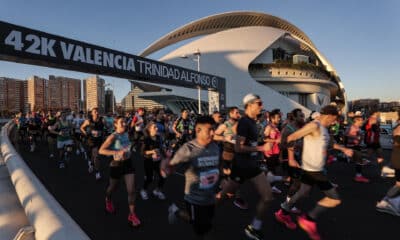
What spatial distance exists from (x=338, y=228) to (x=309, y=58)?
52.1m

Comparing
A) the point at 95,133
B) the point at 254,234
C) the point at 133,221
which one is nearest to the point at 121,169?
the point at 133,221

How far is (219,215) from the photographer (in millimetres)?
4324

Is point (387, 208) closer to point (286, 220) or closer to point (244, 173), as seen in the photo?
point (286, 220)

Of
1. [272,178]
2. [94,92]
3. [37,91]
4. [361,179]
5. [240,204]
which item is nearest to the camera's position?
[240,204]

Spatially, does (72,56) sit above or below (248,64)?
below

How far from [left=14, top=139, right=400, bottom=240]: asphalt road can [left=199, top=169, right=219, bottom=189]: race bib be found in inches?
18.8

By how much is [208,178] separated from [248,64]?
38591mm

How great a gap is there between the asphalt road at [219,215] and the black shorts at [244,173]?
793mm

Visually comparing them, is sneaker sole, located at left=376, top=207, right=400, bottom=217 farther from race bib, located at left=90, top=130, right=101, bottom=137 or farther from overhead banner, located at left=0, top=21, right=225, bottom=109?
overhead banner, located at left=0, top=21, right=225, bottom=109

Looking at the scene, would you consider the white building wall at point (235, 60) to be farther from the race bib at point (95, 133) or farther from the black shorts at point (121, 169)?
the black shorts at point (121, 169)

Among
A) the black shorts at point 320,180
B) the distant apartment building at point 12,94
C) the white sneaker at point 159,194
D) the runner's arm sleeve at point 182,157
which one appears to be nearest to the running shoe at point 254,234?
the black shorts at point 320,180

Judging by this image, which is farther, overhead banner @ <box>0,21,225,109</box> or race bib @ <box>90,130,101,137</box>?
overhead banner @ <box>0,21,225,109</box>

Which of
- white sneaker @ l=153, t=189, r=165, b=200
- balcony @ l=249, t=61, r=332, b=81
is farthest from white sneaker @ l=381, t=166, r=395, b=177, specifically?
balcony @ l=249, t=61, r=332, b=81

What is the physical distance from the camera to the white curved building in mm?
38781
